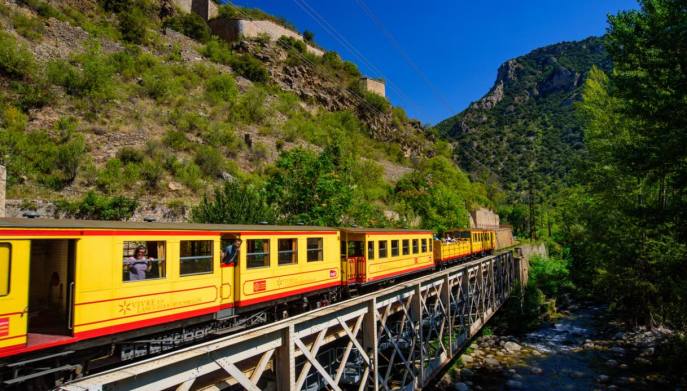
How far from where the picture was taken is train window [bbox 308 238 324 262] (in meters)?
13.0

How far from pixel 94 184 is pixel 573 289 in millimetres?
39709

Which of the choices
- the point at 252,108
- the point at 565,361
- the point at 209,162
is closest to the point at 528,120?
the point at 252,108

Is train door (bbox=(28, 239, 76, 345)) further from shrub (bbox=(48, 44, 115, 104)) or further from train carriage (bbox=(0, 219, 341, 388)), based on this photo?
shrub (bbox=(48, 44, 115, 104))

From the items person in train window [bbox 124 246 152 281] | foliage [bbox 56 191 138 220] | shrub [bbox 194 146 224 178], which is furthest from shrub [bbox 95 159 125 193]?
person in train window [bbox 124 246 152 281]

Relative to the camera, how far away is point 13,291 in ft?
20.8

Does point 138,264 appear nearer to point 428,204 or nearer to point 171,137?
point 171,137

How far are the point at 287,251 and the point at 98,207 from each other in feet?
54.5

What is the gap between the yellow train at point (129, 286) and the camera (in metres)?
6.54

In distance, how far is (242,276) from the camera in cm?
1042

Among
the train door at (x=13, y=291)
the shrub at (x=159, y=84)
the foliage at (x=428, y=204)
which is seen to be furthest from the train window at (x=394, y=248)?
the shrub at (x=159, y=84)

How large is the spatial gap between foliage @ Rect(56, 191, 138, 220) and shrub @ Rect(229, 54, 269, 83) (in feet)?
113

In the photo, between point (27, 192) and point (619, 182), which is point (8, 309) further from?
point (619, 182)

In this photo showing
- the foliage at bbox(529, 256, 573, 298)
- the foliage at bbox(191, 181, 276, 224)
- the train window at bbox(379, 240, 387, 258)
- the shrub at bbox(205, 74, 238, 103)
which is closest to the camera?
the train window at bbox(379, 240, 387, 258)

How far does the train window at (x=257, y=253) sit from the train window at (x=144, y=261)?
2377 mm
